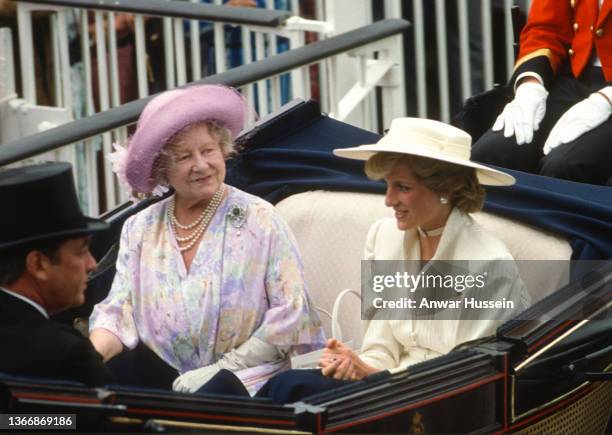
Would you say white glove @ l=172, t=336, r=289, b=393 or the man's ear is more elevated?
the man's ear

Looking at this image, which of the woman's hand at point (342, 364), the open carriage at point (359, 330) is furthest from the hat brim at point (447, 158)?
the woman's hand at point (342, 364)

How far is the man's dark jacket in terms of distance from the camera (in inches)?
141

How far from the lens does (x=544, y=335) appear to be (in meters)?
4.23

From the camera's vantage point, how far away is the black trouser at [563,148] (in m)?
5.11

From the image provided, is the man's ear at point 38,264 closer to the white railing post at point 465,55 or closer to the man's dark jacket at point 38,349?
the man's dark jacket at point 38,349

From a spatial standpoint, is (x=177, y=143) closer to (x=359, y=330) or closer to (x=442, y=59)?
(x=359, y=330)

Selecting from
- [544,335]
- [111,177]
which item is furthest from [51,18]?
[544,335]

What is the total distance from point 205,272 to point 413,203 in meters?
0.64

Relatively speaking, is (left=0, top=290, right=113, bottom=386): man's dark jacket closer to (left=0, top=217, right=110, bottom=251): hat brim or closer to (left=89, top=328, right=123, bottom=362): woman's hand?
(left=0, top=217, right=110, bottom=251): hat brim

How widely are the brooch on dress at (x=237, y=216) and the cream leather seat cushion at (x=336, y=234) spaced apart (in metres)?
0.61

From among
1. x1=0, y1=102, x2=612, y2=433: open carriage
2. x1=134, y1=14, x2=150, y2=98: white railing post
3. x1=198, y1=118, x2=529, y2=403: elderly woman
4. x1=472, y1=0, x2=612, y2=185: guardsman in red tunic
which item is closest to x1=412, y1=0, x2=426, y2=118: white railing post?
x1=134, y1=14, x2=150, y2=98: white railing post

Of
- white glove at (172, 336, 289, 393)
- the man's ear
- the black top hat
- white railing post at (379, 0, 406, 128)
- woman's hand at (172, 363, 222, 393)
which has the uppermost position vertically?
the black top hat

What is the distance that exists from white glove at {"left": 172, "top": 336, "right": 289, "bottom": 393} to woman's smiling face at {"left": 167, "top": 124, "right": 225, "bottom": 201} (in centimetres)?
44

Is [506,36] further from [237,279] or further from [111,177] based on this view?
[237,279]
